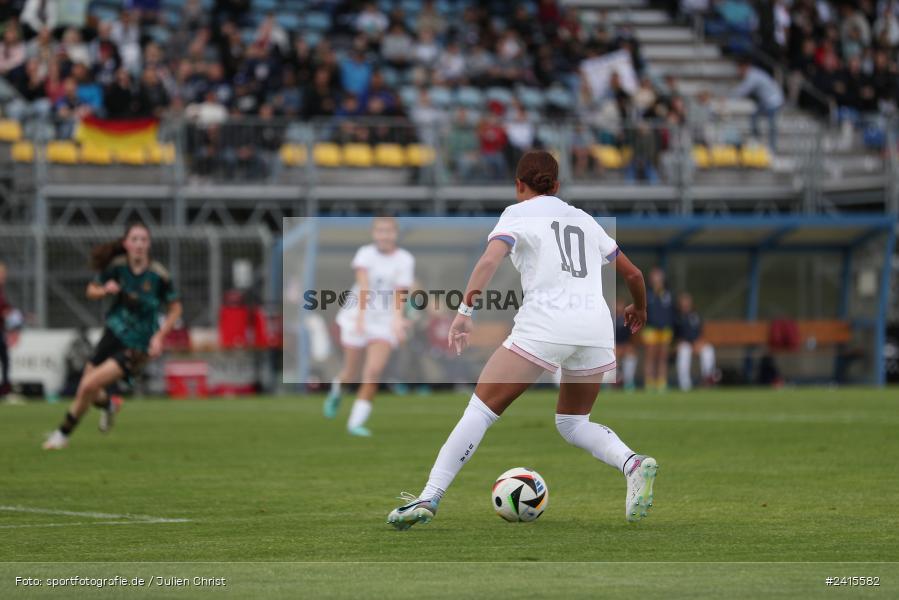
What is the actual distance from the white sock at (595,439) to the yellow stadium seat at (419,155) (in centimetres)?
2285

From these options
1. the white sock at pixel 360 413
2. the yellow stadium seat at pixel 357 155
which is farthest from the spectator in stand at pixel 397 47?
the white sock at pixel 360 413

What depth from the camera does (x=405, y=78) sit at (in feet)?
116

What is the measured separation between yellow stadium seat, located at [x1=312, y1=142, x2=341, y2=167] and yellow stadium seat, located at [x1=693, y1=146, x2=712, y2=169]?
7.62 m

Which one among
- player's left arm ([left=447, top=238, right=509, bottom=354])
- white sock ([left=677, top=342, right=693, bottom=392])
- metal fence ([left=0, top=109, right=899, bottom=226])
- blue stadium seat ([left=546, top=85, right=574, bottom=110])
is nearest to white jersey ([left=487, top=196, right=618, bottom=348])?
player's left arm ([left=447, top=238, right=509, bottom=354])

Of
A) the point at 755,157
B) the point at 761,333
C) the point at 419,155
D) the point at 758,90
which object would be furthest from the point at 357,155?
the point at 758,90

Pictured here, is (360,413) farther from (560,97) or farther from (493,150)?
(560,97)

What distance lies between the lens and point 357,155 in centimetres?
3181

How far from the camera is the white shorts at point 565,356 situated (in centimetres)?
909

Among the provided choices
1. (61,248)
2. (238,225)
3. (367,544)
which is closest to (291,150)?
(238,225)

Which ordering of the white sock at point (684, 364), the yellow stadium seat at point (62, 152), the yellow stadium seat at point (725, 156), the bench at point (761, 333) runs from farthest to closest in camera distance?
the yellow stadium seat at point (725, 156) → the bench at point (761, 333) → the white sock at point (684, 364) → the yellow stadium seat at point (62, 152)

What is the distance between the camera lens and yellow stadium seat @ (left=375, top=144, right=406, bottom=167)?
32.0 m

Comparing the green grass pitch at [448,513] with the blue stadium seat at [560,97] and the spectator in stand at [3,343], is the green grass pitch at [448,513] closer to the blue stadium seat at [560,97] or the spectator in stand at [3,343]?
the spectator in stand at [3,343]

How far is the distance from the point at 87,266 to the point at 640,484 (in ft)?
70.5

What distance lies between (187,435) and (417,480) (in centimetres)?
659
